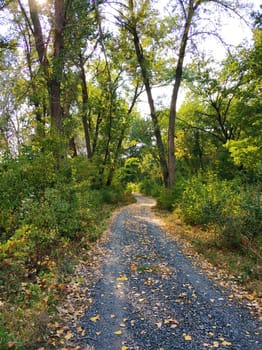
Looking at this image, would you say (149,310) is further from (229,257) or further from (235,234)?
(235,234)

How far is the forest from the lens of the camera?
489 centimetres

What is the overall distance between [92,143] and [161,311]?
1653 cm

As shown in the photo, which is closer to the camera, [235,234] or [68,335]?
[68,335]

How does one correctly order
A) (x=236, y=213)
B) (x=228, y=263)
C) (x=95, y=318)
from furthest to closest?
(x=236, y=213)
(x=228, y=263)
(x=95, y=318)

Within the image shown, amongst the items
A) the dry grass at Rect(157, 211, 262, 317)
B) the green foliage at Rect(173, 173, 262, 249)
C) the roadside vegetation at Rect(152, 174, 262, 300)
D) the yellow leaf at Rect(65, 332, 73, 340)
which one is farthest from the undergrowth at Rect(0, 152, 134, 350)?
the green foliage at Rect(173, 173, 262, 249)

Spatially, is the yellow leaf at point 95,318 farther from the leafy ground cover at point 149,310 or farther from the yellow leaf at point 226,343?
the yellow leaf at point 226,343

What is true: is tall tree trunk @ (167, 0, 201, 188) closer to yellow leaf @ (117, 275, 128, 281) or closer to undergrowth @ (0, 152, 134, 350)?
undergrowth @ (0, 152, 134, 350)

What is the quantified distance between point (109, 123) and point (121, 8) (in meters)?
7.14

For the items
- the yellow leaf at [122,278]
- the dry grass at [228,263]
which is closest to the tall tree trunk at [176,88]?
the dry grass at [228,263]

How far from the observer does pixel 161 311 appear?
3875 millimetres

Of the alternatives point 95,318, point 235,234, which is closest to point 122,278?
point 95,318

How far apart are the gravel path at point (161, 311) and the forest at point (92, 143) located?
0.73 m

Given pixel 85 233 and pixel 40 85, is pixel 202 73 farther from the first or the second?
pixel 85 233

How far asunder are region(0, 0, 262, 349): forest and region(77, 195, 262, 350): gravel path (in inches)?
28.6
